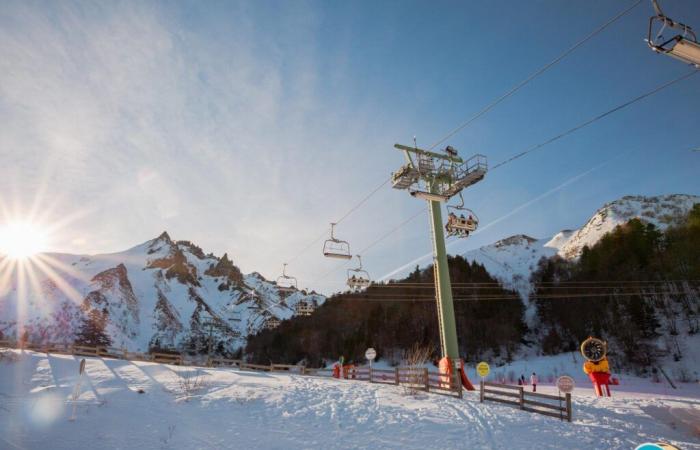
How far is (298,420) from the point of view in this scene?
39.4 ft

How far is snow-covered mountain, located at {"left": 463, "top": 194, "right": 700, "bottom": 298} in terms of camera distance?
9019cm

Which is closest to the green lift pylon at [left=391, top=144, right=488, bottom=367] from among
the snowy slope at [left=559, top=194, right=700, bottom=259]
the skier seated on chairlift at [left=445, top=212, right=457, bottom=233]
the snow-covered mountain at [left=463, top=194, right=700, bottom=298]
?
the skier seated on chairlift at [left=445, top=212, right=457, bottom=233]

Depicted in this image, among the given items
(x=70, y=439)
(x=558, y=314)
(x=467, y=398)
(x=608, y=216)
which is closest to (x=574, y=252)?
(x=608, y=216)

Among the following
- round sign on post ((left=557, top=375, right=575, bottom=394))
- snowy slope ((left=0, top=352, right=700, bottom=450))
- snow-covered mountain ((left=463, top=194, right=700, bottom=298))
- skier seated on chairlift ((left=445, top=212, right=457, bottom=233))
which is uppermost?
snow-covered mountain ((left=463, top=194, right=700, bottom=298))

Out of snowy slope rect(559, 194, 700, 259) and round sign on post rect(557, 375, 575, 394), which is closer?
round sign on post rect(557, 375, 575, 394)

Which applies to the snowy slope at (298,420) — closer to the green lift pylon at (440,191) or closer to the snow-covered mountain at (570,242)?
the green lift pylon at (440,191)

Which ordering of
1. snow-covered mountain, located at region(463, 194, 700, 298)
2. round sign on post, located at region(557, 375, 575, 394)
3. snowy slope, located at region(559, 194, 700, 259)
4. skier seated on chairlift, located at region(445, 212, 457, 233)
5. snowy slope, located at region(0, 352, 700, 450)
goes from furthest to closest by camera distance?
1. snowy slope, located at region(559, 194, 700, 259)
2. snow-covered mountain, located at region(463, 194, 700, 298)
3. skier seated on chairlift, located at region(445, 212, 457, 233)
4. round sign on post, located at region(557, 375, 575, 394)
5. snowy slope, located at region(0, 352, 700, 450)

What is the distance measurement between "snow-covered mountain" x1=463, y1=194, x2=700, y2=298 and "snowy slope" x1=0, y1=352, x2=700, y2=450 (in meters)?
71.9

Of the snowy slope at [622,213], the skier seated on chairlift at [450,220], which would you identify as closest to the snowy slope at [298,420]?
the skier seated on chairlift at [450,220]

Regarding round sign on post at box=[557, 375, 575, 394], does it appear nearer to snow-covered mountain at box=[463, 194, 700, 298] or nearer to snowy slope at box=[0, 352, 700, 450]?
snowy slope at box=[0, 352, 700, 450]

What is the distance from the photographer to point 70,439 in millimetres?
9727

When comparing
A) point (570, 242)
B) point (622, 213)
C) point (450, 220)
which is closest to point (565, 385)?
point (450, 220)

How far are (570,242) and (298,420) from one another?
11968 cm

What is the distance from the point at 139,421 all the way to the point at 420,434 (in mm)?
8324
